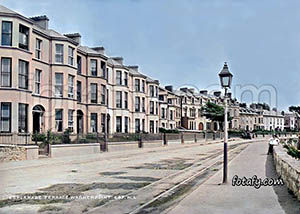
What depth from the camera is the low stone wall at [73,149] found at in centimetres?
2666

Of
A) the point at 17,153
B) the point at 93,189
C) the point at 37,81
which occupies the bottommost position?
the point at 93,189

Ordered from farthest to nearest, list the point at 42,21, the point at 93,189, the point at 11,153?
the point at 42,21 < the point at 11,153 < the point at 93,189

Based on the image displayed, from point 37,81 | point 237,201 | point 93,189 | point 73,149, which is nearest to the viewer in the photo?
point 237,201

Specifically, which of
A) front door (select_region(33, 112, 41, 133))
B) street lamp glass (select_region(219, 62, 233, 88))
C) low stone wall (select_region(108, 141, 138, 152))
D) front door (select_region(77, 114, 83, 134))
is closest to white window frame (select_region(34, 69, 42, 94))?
front door (select_region(33, 112, 41, 133))

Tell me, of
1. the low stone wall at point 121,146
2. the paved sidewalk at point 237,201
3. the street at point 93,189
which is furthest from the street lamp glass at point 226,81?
the low stone wall at point 121,146

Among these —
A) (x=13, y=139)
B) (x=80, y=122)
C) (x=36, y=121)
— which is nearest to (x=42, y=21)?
(x=36, y=121)

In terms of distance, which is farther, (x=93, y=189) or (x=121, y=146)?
(x=121, y=146)

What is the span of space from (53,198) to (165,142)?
3893 cm

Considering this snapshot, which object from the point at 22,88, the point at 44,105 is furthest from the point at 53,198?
the point at 44,105

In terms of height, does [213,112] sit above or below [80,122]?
above

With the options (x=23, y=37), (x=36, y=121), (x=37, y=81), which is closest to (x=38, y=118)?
(x=36, y=121)

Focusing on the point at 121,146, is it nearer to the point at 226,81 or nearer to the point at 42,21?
the point at 42,21

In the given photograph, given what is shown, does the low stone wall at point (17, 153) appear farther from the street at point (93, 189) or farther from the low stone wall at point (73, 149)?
the street at point (93, 189)

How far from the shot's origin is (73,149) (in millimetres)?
29125
